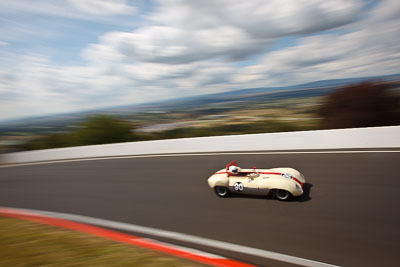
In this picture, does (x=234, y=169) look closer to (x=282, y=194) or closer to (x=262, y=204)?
(x=262, y=204)

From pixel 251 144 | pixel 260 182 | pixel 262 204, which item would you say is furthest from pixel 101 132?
pixel 262 204

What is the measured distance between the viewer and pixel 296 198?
200 inches

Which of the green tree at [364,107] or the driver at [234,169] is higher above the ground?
the green tree at [364,107]

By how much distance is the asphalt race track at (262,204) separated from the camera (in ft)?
12.1

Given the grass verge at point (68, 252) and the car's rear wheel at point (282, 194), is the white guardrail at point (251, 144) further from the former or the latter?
the grass verge at point (68, 252)

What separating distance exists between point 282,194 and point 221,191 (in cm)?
132

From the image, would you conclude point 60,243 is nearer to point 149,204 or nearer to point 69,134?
point 149,204

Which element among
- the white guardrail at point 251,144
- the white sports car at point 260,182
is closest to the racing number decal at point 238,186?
the white sports car at point 260,182

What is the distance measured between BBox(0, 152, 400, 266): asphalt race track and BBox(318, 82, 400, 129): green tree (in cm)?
835

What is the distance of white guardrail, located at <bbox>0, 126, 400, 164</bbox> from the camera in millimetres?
8039

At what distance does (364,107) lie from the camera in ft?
47.6

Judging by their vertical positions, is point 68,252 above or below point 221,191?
below

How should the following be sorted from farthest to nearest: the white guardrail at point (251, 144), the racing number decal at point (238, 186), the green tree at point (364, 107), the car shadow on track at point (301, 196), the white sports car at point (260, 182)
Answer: the green tree at point (364, 107) < the white guardrail at point (251, 144) < the racing number decal at point (238, 186) < the car shadow on track at point (301, 196) < the white sports car at point (260, 182)

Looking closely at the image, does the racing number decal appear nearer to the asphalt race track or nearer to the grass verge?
the asphalt race track
